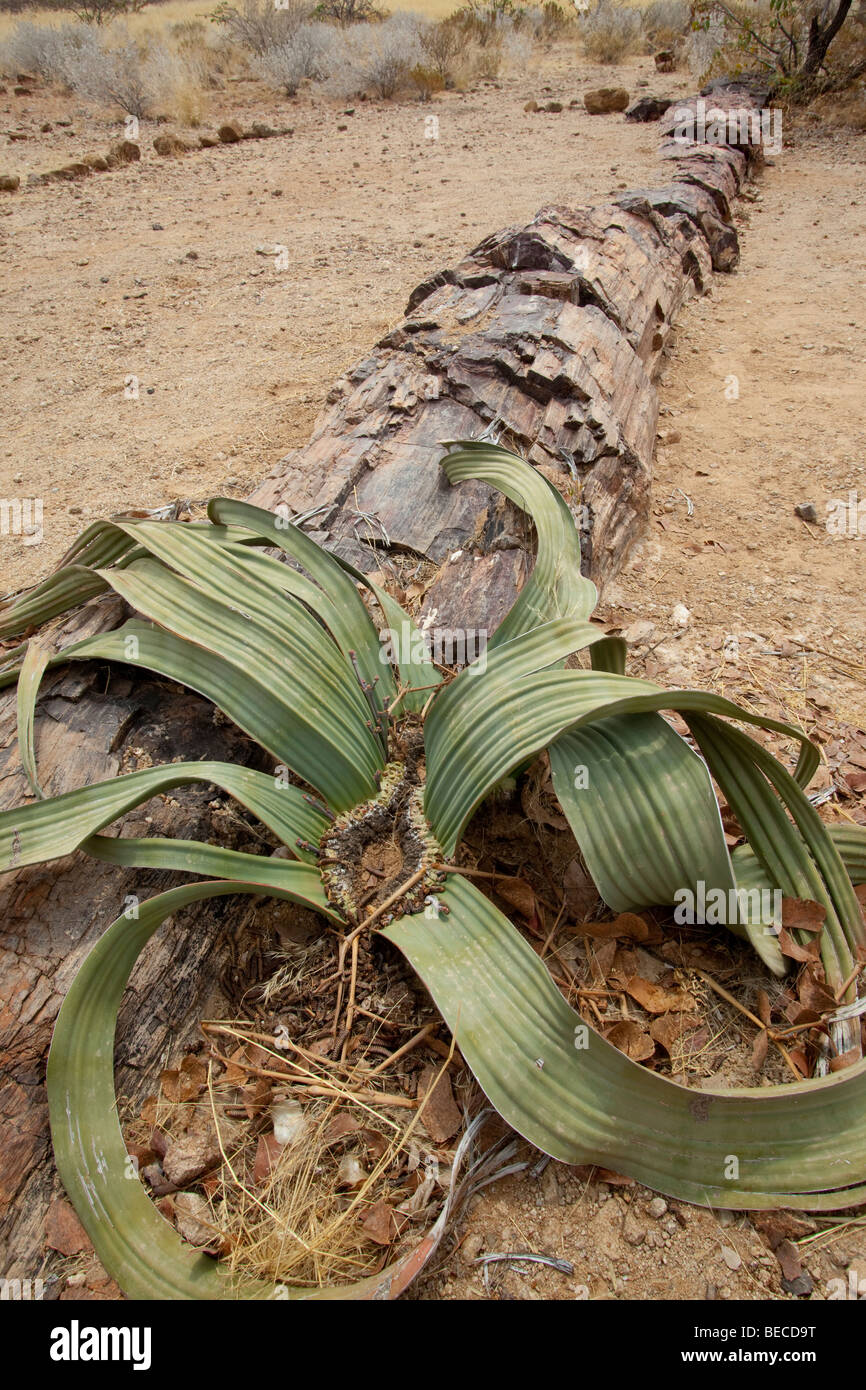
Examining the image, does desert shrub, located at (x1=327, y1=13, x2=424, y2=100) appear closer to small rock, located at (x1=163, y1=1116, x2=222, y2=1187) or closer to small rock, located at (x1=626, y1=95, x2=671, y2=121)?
small rock, located at (x1=626, y1=95, x2=671, y2=121)

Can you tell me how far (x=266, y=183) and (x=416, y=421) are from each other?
5.48 m


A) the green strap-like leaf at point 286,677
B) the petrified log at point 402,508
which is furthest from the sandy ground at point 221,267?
the green strap-like leaf at point 286,677

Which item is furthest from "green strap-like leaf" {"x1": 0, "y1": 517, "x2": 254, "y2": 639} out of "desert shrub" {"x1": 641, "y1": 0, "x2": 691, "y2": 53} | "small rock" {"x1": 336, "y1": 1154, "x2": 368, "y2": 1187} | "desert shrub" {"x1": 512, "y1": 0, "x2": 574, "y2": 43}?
"desert shrub" {"x1": 512, "y1": 0, "x2": 574, "y2": 43}

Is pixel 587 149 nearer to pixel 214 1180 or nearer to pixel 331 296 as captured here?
pixel 331 296

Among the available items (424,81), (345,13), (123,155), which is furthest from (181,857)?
(345,13)

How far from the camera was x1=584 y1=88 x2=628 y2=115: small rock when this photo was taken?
822cm

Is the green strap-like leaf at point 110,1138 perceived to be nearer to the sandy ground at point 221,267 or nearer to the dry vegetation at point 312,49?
the sandy ground at point 221,267

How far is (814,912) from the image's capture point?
134 centimetres

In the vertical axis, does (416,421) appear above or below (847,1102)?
above

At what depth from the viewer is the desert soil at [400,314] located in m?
1.21

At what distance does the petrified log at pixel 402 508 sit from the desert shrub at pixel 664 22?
9132mm

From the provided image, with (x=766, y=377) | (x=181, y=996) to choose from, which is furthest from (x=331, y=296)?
(x=181, y=996)

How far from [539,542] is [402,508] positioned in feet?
1.84

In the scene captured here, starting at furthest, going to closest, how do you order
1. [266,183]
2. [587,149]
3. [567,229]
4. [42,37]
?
1. [42,37]
2. [587,149]
3. [266,183]
4. [567,229]
